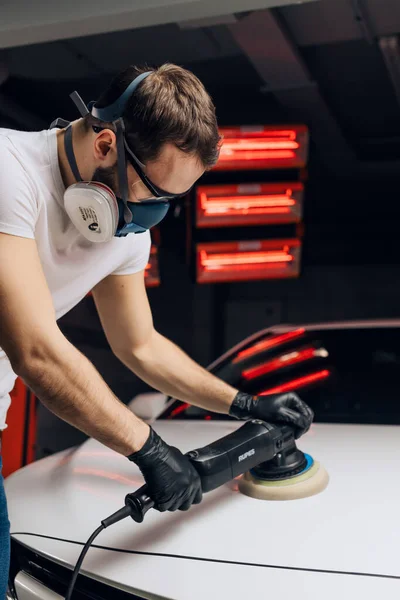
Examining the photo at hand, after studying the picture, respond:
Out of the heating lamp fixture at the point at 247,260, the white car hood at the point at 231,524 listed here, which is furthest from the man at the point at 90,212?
the heating lamp fixture at the point at 247,260

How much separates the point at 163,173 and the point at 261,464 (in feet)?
2.60

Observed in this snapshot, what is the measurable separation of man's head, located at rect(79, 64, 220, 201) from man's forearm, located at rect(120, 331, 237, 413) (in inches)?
24.3

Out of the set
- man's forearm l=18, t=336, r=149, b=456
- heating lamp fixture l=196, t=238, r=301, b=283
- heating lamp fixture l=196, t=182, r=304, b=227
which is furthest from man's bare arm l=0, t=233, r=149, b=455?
heating lamp fixture l=196, t=238, r=301, b=283

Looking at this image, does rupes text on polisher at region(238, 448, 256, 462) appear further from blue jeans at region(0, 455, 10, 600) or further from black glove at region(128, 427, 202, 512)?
blue jeans at region(0, 455, 10, 600)

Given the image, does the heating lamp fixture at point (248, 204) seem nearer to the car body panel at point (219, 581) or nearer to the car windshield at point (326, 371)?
the car windshield at point (326, 371)

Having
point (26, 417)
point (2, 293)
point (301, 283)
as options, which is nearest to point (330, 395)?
point (2, 293)

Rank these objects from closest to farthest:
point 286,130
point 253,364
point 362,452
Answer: point 362,452 → point 253,364 → point 286,130

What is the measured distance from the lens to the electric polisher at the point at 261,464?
151cm

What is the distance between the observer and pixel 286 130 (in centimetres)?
437

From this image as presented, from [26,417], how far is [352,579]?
3.12 m

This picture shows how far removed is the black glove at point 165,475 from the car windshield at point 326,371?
1078 mm

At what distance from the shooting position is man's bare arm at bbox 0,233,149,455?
1320 millimetres

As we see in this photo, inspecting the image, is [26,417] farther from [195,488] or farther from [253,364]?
[195,488]

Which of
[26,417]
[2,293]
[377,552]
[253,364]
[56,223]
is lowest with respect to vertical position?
[26,417]
